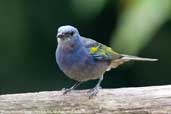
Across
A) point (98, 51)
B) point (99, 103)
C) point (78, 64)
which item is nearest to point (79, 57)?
point (78, 64)

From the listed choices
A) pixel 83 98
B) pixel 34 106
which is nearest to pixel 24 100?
pixel 34 106

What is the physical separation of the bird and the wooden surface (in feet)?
0.98

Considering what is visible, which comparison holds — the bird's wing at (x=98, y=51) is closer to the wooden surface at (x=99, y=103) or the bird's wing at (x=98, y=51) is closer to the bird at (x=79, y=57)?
the bird at (x=79, y=57)

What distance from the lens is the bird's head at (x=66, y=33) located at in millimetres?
4012

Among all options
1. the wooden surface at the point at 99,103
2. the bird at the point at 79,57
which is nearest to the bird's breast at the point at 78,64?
the bird at the point at 79,57

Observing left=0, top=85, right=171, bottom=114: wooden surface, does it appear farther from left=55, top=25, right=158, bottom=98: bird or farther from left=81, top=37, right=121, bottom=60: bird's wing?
left=81, top=37, right=121, bottom=60: bird's wing

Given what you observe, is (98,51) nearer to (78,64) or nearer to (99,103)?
(78,64)

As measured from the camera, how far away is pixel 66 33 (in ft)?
13.3

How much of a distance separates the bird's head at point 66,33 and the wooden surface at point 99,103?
397 mm

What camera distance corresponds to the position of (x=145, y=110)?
3.61 m

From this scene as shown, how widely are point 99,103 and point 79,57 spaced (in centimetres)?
53

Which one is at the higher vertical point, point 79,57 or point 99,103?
point 79,57

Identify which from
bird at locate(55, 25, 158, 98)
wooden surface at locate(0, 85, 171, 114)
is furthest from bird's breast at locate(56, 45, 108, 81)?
wooden surface at locate(0, 85, 171, 114)

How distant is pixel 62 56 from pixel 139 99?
0.63 metres
